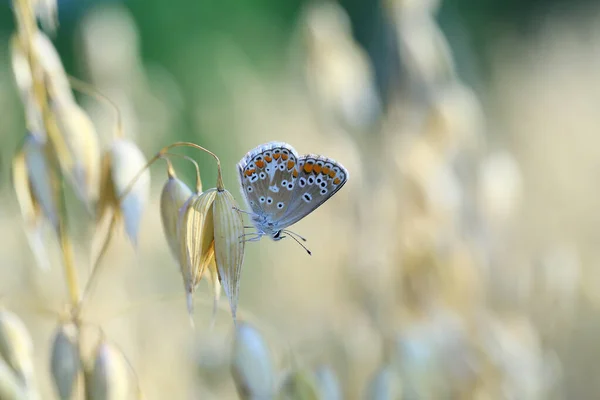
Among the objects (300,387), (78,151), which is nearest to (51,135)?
(78,151)

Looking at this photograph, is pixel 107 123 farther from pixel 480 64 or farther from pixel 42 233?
pixel 480 64

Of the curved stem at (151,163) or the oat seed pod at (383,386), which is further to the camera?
the oat seed pod at (383,386)

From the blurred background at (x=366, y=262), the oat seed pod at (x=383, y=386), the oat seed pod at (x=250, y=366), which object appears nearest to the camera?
the oat seed pod at (x=250, y=366)

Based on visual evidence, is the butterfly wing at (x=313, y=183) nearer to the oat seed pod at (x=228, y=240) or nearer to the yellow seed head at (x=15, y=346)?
the oat seed pod at (x=228, y=240)

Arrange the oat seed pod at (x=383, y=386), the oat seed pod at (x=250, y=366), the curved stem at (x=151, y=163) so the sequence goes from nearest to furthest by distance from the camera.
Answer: the curved stem at (x=151, y=163) < the oat seed pod at (x=250, y=366) < the oat seed pod at (x=383, y=386)

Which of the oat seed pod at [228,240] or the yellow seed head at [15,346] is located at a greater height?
the oat seed pod at [228,240]

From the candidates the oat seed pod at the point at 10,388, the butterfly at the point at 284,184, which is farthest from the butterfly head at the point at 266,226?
the oat seed pod at the point at 10,388

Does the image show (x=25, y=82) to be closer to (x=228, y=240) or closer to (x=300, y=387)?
(x=228, y=240)
